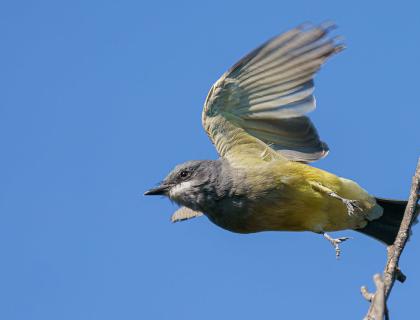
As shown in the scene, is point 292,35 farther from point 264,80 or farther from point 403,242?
point 403,242

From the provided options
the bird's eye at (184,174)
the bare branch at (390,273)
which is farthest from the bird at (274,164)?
the bare branch at (390,273)

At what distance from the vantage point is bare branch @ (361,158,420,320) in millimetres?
3345

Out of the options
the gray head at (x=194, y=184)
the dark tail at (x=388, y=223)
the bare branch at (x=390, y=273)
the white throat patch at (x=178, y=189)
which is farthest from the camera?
the dark tail at (x=388, y=223)

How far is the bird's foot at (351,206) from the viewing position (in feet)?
23.5

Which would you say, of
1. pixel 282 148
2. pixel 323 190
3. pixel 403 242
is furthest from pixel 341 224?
pixel 403 242

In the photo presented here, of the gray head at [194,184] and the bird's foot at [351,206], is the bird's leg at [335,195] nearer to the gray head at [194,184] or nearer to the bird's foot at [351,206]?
the bird's foot at [351,206]

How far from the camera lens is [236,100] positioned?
7715 mm

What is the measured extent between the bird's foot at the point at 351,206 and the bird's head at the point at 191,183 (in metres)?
1.25

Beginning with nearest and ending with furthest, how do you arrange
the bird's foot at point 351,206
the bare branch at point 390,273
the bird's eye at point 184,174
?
the bare branch at point 390,273 → the bird's foot at point 351,206 → the bird's eye at point 184,174

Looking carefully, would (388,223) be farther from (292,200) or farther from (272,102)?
(272,102)

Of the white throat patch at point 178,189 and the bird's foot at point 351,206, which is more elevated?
the white throat patch at point 178,189

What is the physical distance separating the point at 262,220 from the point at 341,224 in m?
0.93

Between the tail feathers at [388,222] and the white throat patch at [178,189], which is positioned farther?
the tail feathers at [388,222]

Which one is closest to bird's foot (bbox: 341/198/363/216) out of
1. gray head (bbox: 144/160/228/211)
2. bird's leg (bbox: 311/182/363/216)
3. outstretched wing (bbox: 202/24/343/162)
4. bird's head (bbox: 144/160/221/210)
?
bird's leg (bbox: 311/182/363/216)
